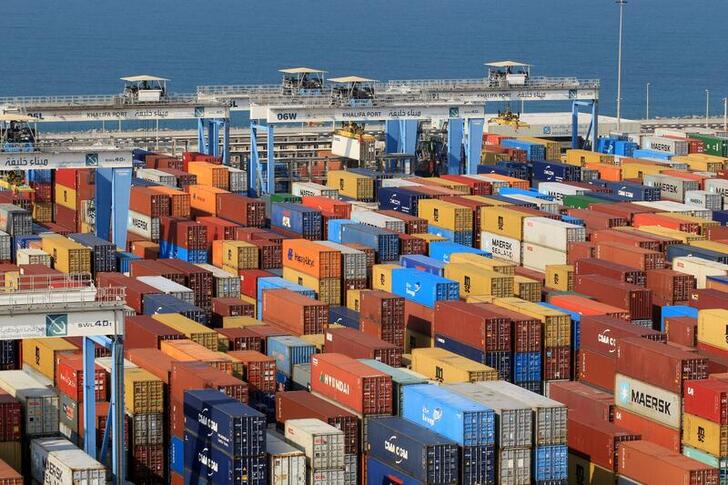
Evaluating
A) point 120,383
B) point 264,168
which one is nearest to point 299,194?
point 264,168

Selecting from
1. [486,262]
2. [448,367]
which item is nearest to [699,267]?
[486,262]

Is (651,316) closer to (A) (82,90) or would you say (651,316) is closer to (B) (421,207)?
(B) (421,207)

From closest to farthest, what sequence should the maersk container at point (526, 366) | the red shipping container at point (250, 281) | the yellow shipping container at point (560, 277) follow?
1. the maersk container at point (526, 366)
2. the yellow shipping container at point (560, 277)
3. the red shipping container at point (250, 281)

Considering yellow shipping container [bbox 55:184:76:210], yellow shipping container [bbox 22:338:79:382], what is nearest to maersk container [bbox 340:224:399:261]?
yellow shipping container [bbox 55:184:76:210]

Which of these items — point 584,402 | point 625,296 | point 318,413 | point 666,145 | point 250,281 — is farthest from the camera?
point 666,145

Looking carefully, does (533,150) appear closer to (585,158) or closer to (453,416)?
(585,158)

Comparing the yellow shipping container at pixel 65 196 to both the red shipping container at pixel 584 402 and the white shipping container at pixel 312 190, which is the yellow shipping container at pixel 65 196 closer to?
the white shipping container at pixel 312 190

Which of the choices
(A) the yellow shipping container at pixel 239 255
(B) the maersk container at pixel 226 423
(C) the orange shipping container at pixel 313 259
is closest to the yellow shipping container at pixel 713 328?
(C) the orange shipping container at pixel 313 259
